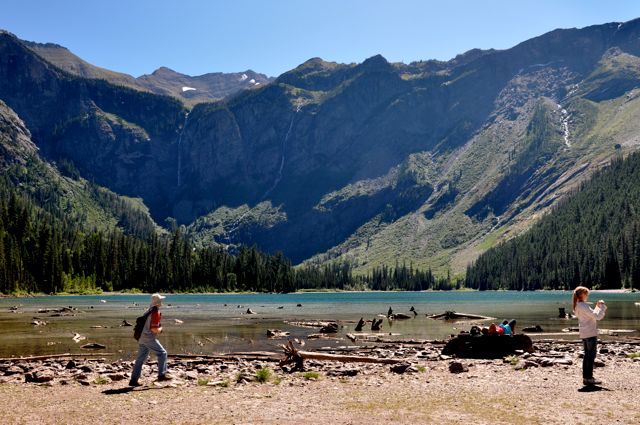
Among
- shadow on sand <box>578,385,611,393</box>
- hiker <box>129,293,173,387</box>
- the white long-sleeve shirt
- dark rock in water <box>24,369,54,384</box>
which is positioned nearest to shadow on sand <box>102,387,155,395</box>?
hiker <box>129,293,173,387</box>

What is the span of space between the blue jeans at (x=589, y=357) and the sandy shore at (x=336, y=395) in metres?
0.63

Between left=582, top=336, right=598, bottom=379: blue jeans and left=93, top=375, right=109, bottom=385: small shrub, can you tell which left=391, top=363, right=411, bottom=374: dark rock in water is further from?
left=93, top=375, right=109, bottom=385: small shrub

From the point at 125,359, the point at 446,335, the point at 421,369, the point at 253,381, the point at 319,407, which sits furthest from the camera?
the point at 446,335

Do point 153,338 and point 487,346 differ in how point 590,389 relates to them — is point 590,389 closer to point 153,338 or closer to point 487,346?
point 487,346

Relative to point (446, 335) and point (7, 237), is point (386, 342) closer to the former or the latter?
point (446, 335)

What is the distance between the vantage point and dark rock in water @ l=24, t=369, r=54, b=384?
992 inches

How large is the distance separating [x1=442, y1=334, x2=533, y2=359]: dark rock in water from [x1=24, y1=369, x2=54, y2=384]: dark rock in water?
20982mm

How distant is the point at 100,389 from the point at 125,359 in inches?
470

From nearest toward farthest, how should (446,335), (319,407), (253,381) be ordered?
(319,407) → (253,381) → (446,335)

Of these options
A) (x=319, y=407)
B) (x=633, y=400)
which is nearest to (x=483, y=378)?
(x=633, y=400)

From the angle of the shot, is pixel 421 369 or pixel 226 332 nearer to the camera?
pixel 421 369

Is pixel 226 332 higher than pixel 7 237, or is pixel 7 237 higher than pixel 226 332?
pixel 7 237

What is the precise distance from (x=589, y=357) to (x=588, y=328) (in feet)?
3.61

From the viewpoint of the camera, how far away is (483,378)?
2589cm
